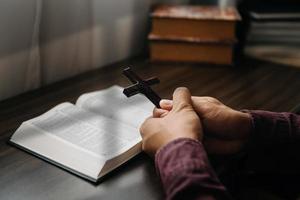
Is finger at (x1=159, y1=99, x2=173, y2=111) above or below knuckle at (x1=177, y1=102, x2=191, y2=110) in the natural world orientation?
below

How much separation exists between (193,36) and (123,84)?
30 centimetres

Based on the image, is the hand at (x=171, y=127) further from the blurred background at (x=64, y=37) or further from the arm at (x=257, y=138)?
the blurred background at (x=64, y=37)

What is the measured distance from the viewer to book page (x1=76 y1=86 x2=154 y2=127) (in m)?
0.89

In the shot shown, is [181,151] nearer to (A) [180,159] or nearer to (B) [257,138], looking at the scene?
(A) [180,159]

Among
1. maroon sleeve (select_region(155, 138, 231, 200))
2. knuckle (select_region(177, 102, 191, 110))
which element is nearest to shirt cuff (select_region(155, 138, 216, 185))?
maroon sleeve (select_region(155, 138, 231, 200))

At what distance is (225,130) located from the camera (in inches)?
31.0

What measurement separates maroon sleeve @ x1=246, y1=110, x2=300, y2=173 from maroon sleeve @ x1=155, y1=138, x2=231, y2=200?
0.16m

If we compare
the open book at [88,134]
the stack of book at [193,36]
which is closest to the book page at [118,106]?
the open book at [88,134]

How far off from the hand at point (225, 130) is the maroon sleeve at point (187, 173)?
128 millimetres

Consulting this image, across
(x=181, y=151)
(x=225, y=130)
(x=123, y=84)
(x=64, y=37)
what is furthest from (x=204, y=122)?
(x=64, y=37)

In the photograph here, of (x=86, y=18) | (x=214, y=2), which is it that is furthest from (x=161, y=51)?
(x=214, y=2)

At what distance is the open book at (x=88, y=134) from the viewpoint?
0.74 meters

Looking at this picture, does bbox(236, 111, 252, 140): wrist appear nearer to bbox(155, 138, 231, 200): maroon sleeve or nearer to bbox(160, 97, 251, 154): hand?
bbox(160, 97, 251, 154): hand

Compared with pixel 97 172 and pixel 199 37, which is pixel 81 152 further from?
pixel 199 37
